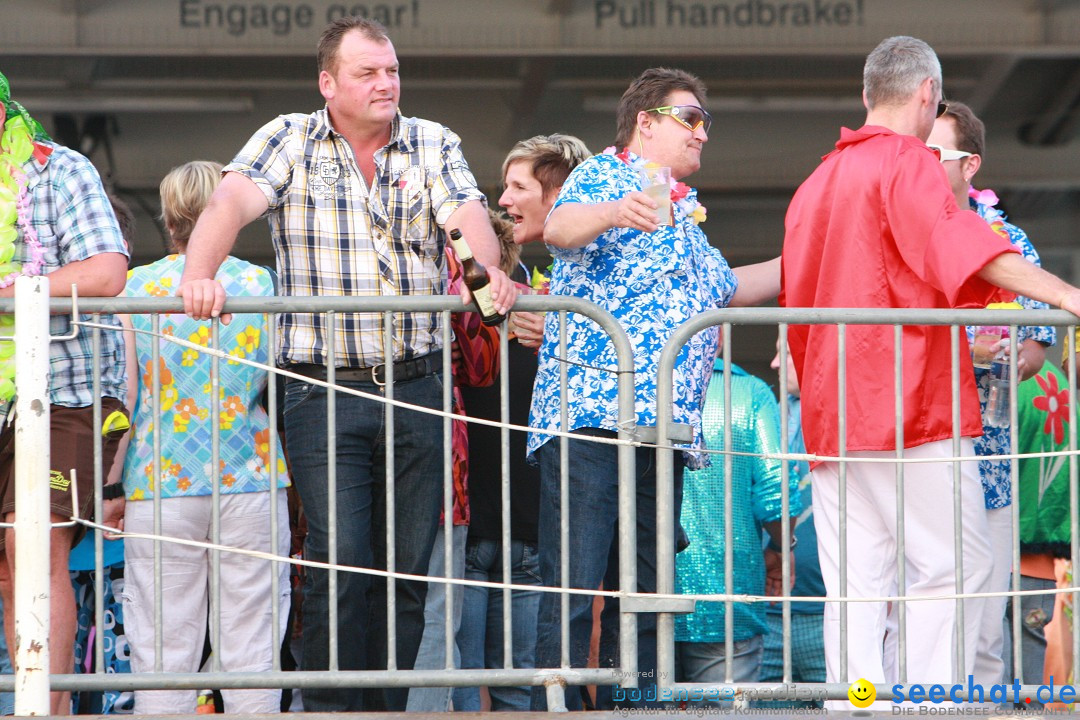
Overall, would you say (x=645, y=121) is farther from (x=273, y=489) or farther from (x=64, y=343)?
(x=64, y=343)

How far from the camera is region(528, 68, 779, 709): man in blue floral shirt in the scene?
3.90m

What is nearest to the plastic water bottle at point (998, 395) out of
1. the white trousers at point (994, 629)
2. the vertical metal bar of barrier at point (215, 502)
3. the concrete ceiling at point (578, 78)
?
the white trousers at point (994, 629)

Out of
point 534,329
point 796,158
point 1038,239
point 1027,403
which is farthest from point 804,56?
point 534,329

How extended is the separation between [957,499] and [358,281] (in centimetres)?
174

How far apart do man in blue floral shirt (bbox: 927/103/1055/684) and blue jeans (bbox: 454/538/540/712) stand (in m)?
1.44

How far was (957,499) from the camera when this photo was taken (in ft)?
12.4

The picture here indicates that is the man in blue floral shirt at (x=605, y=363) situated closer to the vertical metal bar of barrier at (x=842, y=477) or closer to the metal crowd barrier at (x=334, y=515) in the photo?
the metal crowd barrier at (x=334, y=515)

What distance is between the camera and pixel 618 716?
3629mm

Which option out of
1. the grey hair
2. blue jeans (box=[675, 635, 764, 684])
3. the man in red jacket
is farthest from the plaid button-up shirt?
blue jeans (box=[675, 635, 764, 684])

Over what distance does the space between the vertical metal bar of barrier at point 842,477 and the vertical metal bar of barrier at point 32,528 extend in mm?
2024

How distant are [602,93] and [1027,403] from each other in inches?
213

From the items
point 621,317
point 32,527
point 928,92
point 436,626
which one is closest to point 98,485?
point 32,527

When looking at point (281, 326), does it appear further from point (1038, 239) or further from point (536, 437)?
point (1038, 239)

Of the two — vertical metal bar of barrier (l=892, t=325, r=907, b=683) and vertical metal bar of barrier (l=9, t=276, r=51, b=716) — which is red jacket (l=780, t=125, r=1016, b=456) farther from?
vertical metal bar of barrier (l=9, t=276, r=51, b=716)
